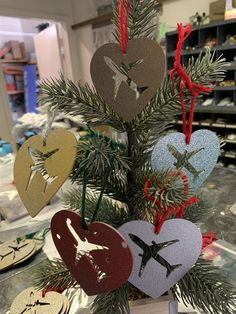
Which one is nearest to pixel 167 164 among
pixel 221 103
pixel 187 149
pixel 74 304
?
pixel 187 149

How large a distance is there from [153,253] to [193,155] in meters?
0.13

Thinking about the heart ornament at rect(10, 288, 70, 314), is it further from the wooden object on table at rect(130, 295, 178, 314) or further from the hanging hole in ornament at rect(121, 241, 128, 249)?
the hanging hole in ornament at rect(121, 241, 128, 249)

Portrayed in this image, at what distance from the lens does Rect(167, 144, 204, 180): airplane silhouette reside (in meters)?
0.30

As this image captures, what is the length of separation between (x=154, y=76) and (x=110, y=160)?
10cm

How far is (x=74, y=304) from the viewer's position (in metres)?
0.51

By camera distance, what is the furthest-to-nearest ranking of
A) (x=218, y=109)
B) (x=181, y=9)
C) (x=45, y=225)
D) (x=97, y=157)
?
(x=181, y=9) < (x=218, y=109) < (x=45, y=225) < (x=97, y=157)

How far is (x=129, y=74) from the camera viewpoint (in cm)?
27

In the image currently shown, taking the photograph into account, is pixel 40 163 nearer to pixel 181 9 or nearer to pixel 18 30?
pixel 181 9

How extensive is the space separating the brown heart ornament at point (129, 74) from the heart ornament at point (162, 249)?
0.13m

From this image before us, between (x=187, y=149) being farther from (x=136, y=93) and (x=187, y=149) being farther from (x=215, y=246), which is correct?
(x=215, y=246)

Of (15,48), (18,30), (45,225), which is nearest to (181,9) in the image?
(45,225)

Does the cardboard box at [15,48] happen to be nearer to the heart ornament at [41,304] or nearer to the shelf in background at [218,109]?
the shelf in background at [218,109]

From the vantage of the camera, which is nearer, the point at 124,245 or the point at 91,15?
the point at 124,245

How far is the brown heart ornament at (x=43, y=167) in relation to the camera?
28 cm
